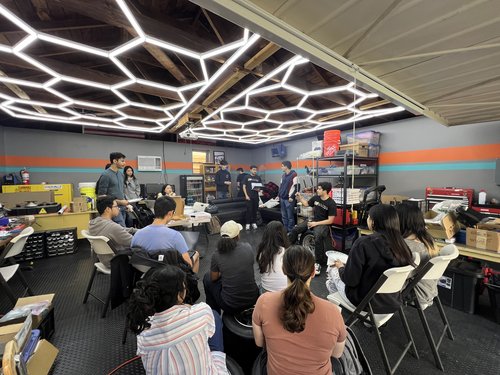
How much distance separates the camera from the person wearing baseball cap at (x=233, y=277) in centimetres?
165

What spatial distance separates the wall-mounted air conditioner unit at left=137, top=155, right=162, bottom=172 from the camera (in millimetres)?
7211

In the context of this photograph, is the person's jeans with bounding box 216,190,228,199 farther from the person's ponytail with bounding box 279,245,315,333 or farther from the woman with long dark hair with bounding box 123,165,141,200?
the person's ponytail with bounding box 279,245,315,333

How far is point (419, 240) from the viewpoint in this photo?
78.3 inches

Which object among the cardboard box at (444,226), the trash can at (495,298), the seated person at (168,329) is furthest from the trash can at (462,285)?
the seated person at (168,329)

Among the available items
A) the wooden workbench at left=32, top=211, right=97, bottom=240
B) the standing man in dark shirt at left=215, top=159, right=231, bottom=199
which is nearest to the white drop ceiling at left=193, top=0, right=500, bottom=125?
the wooden workbench at left=32, top=211, right=97, bottom=240

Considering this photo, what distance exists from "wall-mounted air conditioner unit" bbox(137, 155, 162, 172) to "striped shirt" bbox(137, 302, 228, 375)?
708cm

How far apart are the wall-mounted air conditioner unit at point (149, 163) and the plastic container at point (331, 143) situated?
552cm

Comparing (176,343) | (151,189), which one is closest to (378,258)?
(176,343)

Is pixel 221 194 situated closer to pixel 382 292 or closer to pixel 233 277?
pixel 233 277

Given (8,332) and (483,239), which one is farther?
(483,239)

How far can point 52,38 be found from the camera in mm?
2020

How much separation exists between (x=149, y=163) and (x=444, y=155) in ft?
25.4

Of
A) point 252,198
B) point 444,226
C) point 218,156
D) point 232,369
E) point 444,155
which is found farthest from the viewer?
point 218,156

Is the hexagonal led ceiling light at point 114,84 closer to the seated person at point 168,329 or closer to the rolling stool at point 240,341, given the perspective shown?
the seated person at point 168,329
